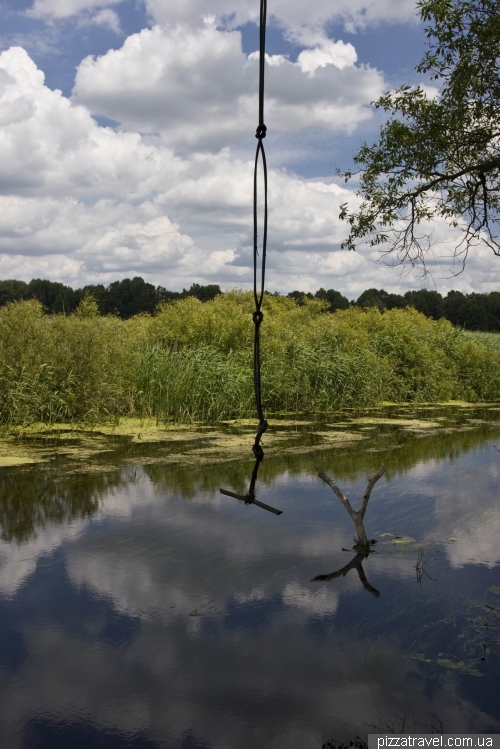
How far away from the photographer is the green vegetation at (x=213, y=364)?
10.2 m

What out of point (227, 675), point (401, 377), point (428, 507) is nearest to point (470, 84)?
point (428, 507)

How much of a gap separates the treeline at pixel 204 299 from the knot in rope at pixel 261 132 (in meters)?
15.7

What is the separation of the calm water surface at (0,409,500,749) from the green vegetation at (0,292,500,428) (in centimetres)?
274

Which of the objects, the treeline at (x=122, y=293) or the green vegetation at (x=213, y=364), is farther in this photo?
Result: the treeline at (x=122, y=293)

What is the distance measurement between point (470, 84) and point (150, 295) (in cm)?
2353

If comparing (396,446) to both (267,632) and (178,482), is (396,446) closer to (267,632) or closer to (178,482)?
(178,482)

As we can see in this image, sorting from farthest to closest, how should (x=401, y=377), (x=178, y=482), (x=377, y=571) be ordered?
(x=401, y=377)
(x=178, y=482)
(x=377, y=571)

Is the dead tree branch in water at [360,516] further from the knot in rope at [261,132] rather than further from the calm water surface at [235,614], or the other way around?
the knot in rope at [261,132]

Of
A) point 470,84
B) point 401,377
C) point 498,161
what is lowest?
point 401,377

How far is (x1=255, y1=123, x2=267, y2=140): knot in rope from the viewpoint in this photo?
10.1 feet

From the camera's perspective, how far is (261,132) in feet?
10.1

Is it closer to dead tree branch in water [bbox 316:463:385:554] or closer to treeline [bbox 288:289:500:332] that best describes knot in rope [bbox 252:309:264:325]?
dead tree branch in water [bbox 316:463:385:554]

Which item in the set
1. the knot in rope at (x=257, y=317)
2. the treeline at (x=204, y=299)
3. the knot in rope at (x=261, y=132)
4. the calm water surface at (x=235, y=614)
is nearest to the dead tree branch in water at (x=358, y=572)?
the calm water surface at (x=235, y=614)

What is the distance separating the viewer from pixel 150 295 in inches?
1151
